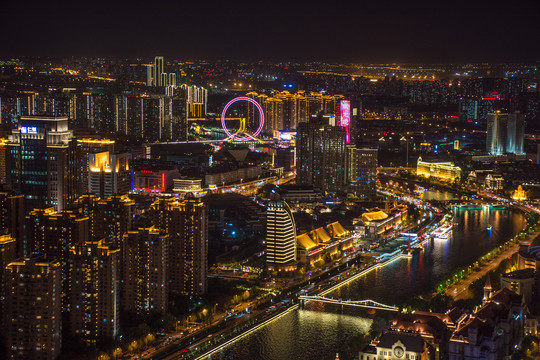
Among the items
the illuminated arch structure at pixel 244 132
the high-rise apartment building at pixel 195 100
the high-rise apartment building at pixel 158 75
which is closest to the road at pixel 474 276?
the illuminated arch structure at pixel 244 132

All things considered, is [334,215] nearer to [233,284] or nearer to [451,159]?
[233,284]

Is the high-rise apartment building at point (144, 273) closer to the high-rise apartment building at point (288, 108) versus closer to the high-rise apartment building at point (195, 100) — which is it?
the high-rise apartment building at point (288, 108)

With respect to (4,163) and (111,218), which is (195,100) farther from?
(111,218)

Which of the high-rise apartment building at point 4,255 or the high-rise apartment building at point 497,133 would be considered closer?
the high-rise apartment building at point 4,255

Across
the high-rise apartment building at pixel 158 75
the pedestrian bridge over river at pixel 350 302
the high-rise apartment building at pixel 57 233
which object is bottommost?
the pedestrian bridge over river at pixel 350 302

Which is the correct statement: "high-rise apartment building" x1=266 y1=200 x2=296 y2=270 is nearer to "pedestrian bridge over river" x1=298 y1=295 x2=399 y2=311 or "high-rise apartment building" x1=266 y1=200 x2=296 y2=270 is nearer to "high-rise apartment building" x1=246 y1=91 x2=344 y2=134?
"pedestrian bridge over river" x1=298 y1=295 x2=399 y2=311

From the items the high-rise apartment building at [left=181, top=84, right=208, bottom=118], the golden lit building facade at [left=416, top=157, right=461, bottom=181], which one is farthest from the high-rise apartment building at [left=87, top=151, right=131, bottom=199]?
the high-rise apartment building at [left=181, top=84, right=208, bottom=118]

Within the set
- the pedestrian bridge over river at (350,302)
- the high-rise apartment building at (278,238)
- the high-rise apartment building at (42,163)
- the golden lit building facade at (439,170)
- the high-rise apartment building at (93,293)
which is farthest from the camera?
the golden lit building facade at (439,170)
